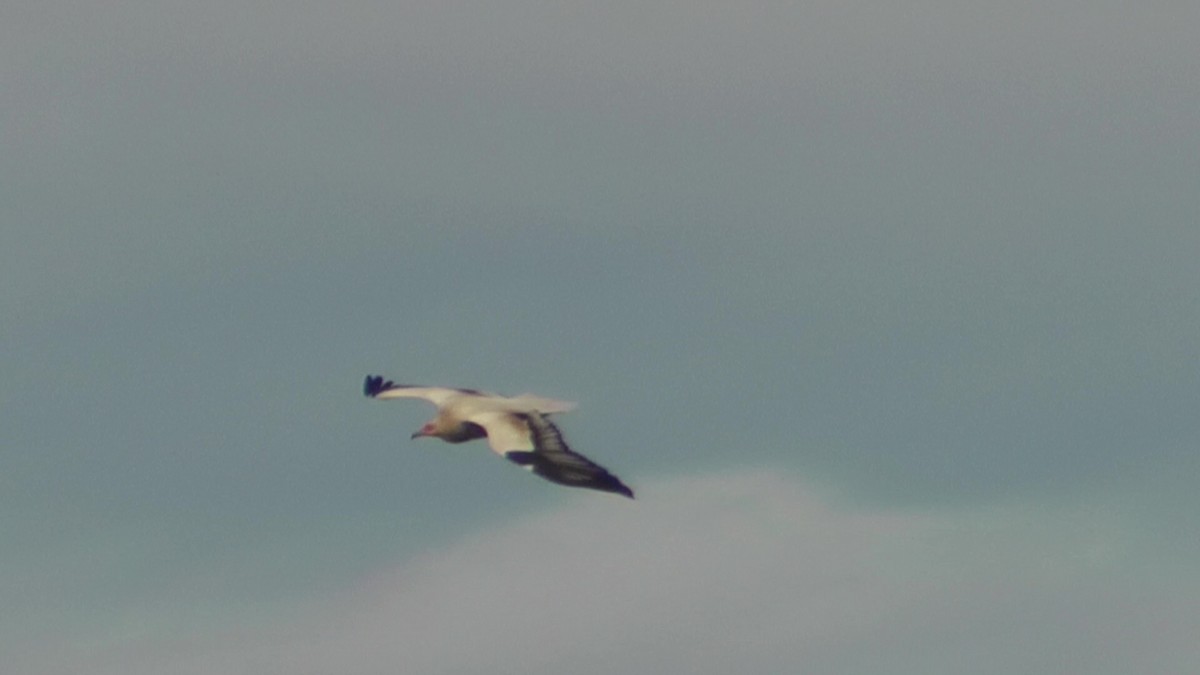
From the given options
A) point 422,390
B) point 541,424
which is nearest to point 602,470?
point 541,424

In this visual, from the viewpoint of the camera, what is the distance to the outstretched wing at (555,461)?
5588cm

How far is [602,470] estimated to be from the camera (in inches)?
2212

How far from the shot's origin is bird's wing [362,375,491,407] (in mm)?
68625

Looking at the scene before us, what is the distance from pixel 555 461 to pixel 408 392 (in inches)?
552

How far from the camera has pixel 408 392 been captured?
7194cm

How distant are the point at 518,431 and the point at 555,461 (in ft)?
10.3

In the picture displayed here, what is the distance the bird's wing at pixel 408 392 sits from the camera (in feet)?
225

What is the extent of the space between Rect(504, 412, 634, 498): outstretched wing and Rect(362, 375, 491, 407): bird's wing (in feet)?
16.1

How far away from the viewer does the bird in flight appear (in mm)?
56875

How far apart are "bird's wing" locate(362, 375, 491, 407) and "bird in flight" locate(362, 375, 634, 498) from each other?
23 mm

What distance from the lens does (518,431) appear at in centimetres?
6156

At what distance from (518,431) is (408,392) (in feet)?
35.7

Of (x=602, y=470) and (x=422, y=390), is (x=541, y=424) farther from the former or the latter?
(x=422, y=390)

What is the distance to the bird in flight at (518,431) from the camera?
56.9 m
